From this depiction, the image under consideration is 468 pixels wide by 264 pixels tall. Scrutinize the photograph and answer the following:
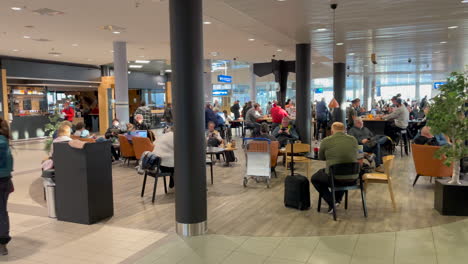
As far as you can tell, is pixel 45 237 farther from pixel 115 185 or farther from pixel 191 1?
pixel 191 1

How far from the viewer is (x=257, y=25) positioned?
840 centimetres

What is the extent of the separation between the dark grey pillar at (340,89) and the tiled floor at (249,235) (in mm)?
9522

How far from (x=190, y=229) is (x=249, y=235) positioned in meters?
0.69

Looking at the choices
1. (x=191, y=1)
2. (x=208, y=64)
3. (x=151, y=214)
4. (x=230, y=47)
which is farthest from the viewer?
(x=208, y=64)

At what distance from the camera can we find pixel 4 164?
3867mm

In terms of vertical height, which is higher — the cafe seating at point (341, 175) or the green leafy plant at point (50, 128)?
the green leafy plant at point (50, 128)

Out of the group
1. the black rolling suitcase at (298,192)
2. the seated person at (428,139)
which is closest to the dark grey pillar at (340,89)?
the seated person at (428,139)

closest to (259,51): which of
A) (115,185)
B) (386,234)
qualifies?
(115,185)

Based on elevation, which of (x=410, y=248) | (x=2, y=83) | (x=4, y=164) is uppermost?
(x=2, y=83)

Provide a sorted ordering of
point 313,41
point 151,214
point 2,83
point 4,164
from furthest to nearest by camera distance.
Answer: point 2,83
point 313,41
point 151,214
point 4,164

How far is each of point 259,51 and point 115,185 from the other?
9.23m

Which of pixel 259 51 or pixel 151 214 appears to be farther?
pixel 259 51

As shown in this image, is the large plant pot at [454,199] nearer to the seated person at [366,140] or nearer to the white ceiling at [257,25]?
the seated person at [366,140]

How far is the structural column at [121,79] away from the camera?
38.2ft
